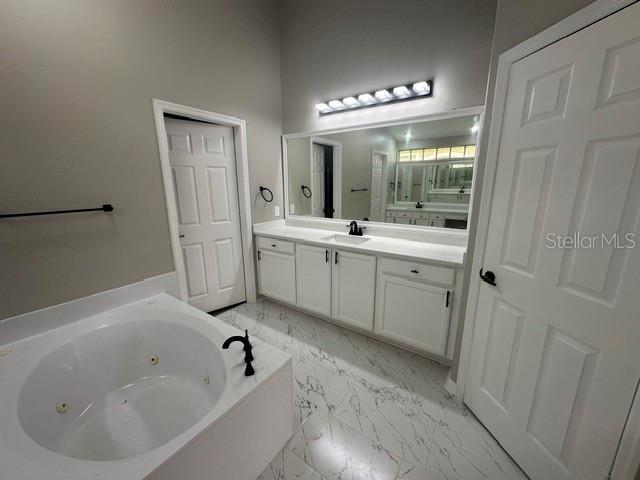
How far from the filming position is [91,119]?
5.35 feet

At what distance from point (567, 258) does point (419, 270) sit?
0.88m

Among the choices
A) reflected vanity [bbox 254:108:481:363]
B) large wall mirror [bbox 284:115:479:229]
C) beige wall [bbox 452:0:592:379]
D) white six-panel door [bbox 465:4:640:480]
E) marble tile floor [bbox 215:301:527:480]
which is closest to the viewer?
white six-panel door [bbox 465:4:640:480]

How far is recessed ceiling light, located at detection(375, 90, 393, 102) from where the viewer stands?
219 cm

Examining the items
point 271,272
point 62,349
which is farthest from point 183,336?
point 271,272

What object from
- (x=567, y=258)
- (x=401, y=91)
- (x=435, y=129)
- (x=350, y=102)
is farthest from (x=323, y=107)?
(x=567, y=258)

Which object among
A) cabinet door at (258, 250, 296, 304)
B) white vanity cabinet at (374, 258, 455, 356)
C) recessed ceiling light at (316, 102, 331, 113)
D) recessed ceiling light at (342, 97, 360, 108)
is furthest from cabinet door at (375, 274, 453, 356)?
recessed ceiling light at (316, 102, 331, 113)

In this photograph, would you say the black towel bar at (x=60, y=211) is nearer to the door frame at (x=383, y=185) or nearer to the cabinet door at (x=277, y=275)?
the cabinet door at (x=277, y=275)

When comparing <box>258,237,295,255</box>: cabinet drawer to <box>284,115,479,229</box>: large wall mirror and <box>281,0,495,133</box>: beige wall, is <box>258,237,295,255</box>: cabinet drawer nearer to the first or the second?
<box>284,115,479,229</box>: large wall mirror

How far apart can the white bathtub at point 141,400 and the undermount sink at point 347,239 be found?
1.34 m

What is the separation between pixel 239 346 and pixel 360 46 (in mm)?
2612

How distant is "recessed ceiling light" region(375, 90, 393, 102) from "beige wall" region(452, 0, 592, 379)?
1037 mm

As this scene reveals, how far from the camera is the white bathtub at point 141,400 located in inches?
34.4

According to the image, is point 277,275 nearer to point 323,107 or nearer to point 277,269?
point 277,269

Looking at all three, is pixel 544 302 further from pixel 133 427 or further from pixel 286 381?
pixel 133 427
